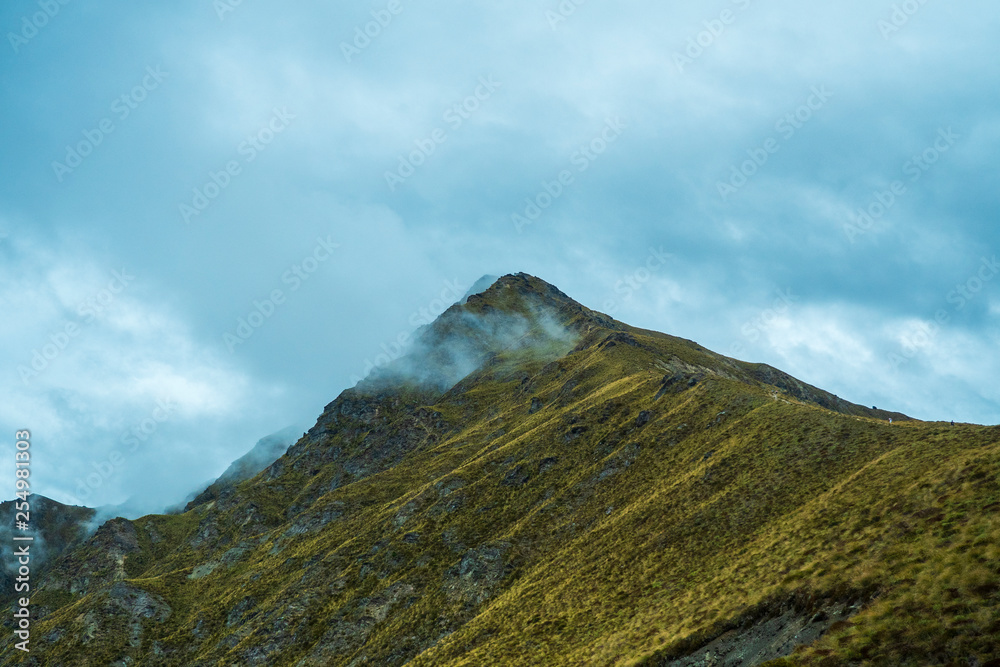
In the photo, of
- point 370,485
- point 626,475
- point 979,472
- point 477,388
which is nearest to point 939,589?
point 979,472

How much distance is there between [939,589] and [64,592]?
7012 inches

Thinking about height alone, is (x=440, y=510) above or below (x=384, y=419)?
below

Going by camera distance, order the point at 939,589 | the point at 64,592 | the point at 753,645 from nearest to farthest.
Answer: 1. the point at 939,589
2. the point at 753,645
3. the point at 64,592

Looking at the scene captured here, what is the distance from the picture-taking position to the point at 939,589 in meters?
26.7

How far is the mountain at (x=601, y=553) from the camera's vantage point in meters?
31.0

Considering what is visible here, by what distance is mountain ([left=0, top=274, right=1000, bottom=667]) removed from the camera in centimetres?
3100

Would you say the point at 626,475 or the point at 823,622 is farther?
the point at 626,475

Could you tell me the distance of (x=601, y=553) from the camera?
204 ft

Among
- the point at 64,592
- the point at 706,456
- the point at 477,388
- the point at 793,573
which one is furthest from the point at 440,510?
the point at 64,592

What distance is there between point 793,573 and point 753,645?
24.3ft

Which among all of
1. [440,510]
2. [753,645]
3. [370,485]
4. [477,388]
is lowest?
[753,645]

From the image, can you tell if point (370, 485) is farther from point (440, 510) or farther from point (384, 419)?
point (384, 419)

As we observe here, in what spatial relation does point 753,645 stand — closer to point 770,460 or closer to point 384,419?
point 770,460

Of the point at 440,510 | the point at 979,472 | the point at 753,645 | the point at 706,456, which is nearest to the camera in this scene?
the point at 753,645
